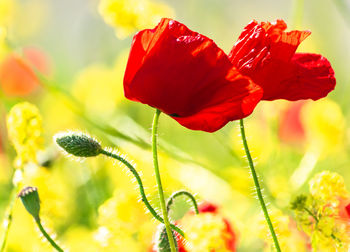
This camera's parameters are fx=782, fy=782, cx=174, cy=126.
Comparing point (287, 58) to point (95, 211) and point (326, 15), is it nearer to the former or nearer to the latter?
point (95, 211)

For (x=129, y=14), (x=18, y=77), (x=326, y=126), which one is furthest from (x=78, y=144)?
(x=18, y=77)

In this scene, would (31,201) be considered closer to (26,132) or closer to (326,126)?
(26,132)

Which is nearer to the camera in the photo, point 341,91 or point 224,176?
point 224,176

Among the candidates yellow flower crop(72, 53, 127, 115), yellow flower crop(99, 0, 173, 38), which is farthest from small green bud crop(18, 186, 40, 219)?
yellow flower crop(72, 53, 127, 115)

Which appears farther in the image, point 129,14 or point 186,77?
point 129,14

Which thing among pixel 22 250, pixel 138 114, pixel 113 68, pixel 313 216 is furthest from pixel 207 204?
pixel 113 68

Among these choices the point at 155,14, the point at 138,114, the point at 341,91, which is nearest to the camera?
the point at 155,14

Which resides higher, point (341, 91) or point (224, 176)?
point (341, 91)

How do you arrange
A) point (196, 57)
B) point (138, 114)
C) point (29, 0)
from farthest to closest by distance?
point (29, 0)
point (138, 114)
point (196, 57)
